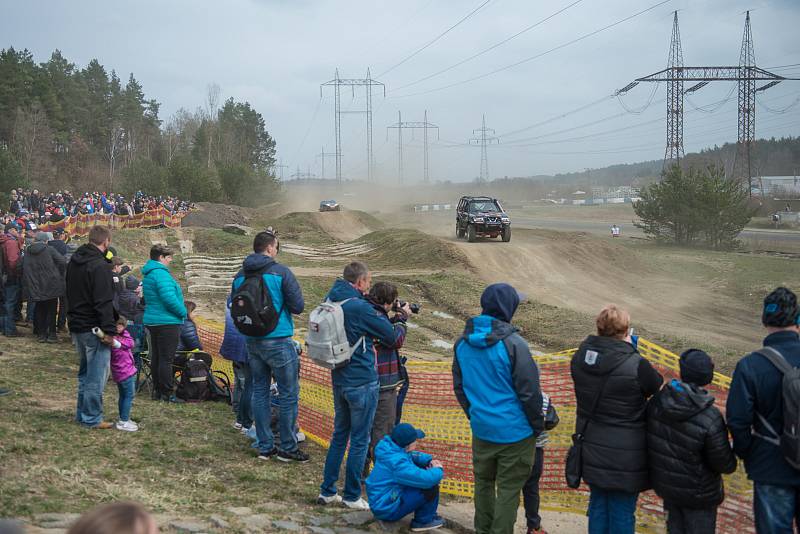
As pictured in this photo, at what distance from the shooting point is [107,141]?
84938mm

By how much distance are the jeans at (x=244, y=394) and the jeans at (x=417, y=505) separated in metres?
2.66

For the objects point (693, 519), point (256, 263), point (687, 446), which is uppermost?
point (256, 263)

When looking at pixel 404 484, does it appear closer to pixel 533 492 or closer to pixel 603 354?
pixel 533 492

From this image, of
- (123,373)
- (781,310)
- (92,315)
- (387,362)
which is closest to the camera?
(781,310)

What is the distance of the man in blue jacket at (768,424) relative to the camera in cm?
432

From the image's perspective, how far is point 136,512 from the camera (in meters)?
2.22

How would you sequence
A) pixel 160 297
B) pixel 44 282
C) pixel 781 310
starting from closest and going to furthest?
1. pixel 781 310
2. pixel 160 297
3. pixel 44 282

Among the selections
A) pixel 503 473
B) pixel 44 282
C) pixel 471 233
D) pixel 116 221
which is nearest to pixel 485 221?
pixel 471 233

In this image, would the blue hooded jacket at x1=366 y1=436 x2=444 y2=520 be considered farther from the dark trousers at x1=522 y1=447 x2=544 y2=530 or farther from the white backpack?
the white backpack

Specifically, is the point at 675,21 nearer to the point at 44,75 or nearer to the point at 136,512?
the point at 44,75

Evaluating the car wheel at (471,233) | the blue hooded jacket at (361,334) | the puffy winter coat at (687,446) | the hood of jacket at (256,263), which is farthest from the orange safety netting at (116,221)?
the puffy winter coat at (687,446)

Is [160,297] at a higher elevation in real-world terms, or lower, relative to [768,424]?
higher

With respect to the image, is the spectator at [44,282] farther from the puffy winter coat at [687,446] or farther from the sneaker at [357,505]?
the puffy winter coat at [687,446]

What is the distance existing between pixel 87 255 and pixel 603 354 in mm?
5373
